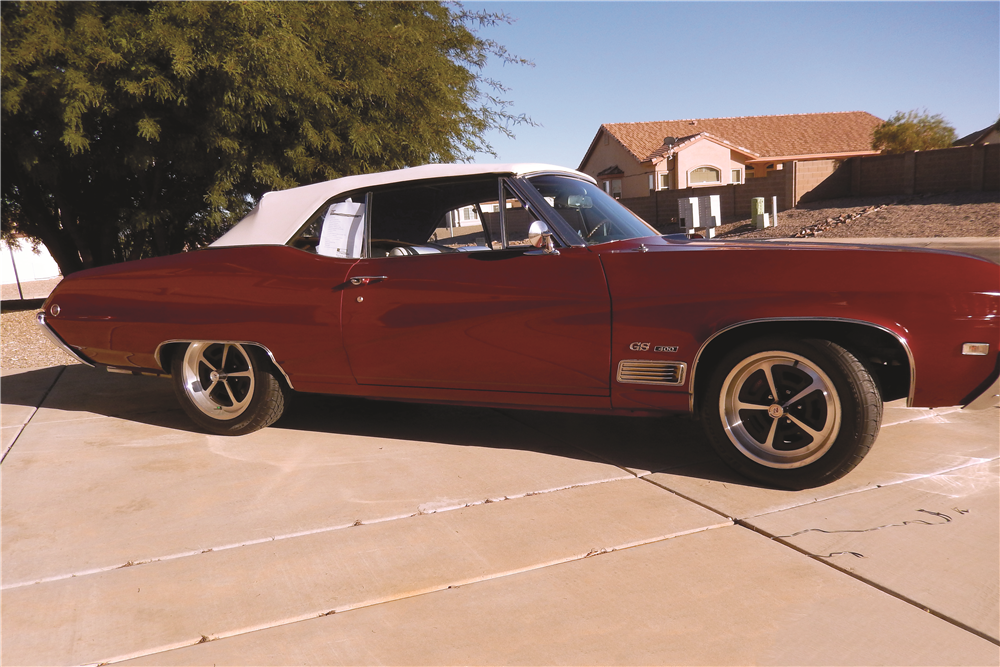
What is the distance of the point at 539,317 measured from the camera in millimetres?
3574

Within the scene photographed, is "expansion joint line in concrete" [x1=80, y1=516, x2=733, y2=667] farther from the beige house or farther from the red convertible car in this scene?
the beige house

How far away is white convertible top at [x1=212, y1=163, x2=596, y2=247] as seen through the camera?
400cm

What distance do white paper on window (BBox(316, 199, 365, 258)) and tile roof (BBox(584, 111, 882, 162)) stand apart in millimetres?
42726

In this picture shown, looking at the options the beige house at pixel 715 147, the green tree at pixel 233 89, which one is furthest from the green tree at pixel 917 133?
the green tree at pixel 233 89

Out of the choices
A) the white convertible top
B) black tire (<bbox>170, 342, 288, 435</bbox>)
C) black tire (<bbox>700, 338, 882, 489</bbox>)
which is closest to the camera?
black tire (<bbox>700, 338, 882, 489</bbox>)

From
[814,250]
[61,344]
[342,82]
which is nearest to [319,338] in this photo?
[61,344]

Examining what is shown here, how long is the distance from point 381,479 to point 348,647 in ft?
4.76

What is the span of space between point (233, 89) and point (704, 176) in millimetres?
38634

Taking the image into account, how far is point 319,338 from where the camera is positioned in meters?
4.07

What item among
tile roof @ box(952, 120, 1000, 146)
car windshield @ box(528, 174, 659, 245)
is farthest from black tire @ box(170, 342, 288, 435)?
tile roof @ box(952, 120, 1000, 146)

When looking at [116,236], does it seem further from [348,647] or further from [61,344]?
[348,647]

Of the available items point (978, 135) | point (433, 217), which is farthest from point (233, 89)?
point (978, 135)

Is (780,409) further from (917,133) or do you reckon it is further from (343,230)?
(917,133)

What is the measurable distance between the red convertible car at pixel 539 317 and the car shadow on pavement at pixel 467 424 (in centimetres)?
38
